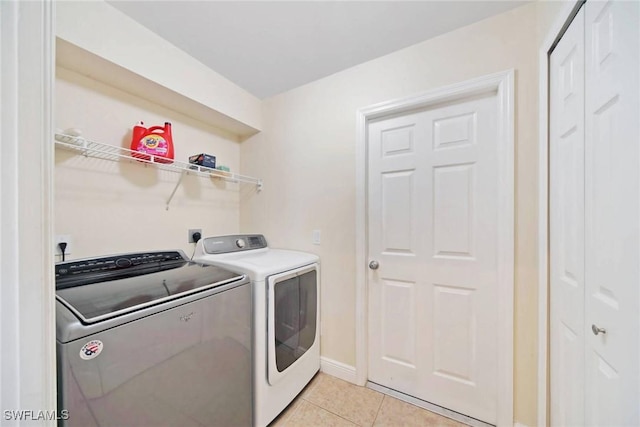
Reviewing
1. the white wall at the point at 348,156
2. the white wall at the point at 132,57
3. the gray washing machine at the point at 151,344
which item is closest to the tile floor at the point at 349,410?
the white wall at the point at 348,156

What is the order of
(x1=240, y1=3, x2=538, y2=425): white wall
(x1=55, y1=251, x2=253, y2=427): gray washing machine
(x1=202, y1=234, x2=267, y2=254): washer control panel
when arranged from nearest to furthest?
(x1=55, y1=251, x2=253, y2=427): gray washing machine → (x1=240, y1=3, x2=538, y2=425): white wall → (x1=202, y1=234, x2=267, y2=254): washer control panel

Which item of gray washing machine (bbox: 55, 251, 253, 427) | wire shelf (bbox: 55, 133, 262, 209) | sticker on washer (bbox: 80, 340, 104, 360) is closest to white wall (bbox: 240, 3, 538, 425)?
wire shelf (bbox: 55, 133, 262, 209)

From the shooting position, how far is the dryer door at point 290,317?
56.3 inches

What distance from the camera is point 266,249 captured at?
2098mm

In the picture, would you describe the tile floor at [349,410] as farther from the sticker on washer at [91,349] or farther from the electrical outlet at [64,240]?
the electrical outlet at [64,240]

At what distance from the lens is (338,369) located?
184 centimetres

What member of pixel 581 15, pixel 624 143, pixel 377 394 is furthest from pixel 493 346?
pixel 581 15

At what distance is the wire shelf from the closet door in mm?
2068

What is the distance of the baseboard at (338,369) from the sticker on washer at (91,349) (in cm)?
152

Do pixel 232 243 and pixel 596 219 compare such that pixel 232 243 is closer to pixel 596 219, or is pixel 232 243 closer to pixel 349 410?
pixel 349 410

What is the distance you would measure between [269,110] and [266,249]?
1.28 metres

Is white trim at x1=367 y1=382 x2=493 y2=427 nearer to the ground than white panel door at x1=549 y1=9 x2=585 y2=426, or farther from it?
nearer to the ground

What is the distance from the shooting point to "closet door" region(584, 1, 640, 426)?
679 mm

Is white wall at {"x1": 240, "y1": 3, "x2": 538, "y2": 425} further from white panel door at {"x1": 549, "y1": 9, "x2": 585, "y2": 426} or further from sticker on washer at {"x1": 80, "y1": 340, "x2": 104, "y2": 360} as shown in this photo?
sticker on washer at {"x1": 80, "y1": 340, "x2": 104, "y2": 360}
